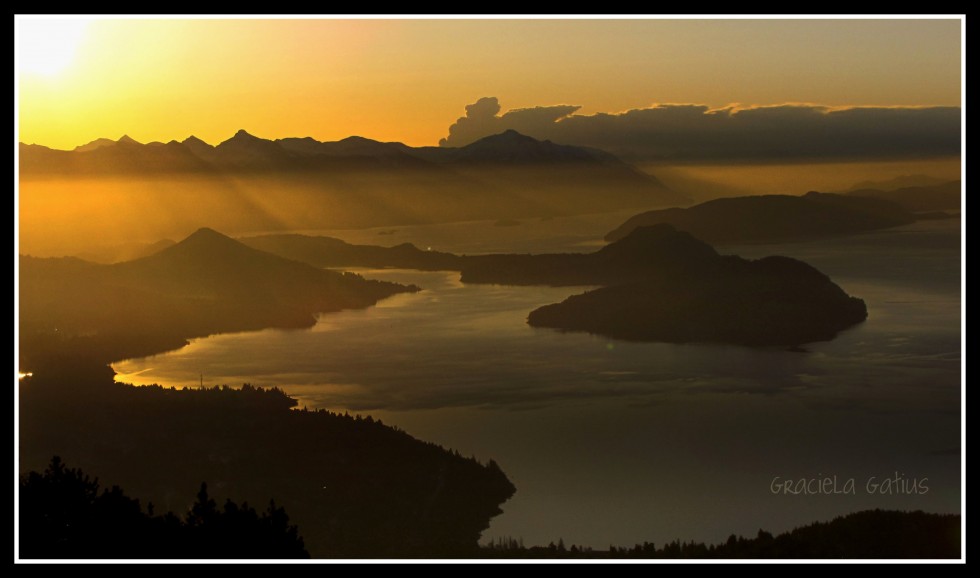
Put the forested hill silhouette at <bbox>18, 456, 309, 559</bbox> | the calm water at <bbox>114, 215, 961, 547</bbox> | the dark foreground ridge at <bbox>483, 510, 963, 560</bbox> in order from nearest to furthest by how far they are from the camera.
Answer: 1. the forested hill silhouette at <bbox>18, 456, 309, 559</bbox>
2. the dark foreground ridge at <bbox>483, 510, 963, 560</bbox>
3. the calm water at <bbox>114, 215, 961, 547</bbox>

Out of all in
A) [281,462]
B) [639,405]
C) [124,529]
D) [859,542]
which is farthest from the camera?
[639,405]

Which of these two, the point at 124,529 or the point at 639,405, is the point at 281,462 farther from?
the point at 124,529

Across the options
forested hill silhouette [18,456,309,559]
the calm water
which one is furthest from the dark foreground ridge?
forested hill silhouette [18,456,309,559]

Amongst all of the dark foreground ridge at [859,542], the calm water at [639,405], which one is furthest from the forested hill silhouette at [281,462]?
the dark foreground ridge at [859,542]

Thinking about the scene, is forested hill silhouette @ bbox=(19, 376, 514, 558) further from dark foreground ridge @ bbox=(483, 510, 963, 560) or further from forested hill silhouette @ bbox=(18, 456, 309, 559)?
forested hill silhouette @ bbox=(18, 456, 309, 559)

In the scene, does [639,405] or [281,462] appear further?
[639,405]

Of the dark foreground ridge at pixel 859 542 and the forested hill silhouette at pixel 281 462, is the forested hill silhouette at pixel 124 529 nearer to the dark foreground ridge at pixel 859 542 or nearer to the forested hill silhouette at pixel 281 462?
the dark foreground ridge at pixel 859 542

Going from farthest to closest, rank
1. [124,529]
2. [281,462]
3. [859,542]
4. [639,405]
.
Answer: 1. [639,405]
2. [281,462]
3. [859,542]
4. [124,529]

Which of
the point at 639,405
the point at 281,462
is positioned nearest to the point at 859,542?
the point at 281,462
